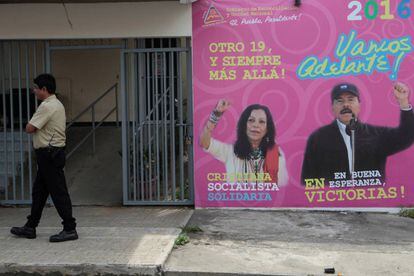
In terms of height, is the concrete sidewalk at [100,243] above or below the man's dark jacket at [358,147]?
below

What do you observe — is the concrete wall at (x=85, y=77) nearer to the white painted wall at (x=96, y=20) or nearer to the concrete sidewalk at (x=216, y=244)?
the white painted wall at (x=96, y=20)

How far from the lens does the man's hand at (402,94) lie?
7.52 metres

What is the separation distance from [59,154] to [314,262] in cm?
301

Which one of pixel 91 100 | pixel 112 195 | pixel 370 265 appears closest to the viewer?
pixel 370 265

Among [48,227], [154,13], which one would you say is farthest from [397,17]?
[48,227]

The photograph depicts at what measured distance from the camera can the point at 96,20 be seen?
25.5 ft

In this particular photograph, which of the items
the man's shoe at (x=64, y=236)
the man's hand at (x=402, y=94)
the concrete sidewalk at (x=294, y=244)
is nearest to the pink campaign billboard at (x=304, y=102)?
the man's hand at (x=402, y=94)

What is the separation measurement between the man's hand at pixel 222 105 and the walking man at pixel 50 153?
238 centimetres

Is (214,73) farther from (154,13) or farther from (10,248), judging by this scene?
(10,248)

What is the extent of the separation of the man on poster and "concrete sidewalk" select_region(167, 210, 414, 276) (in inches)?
23.3

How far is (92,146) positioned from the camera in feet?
34.0

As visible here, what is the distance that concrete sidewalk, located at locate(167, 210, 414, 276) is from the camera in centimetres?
542

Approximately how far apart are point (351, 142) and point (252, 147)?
1.39 metres

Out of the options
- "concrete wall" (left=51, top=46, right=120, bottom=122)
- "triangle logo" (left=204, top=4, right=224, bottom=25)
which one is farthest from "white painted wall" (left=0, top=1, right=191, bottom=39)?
"concrete wall" (left=51, top=46, right=120, bottom=122)
